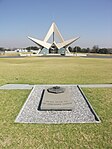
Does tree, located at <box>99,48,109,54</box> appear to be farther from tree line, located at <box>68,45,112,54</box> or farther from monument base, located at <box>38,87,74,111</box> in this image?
monument base, located at <box>38,87,74,111</box>

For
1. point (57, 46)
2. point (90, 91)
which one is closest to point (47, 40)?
point (57, 46)

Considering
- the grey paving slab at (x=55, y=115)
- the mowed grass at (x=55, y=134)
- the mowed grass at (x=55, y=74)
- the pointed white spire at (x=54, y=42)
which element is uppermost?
the pointed white spire at (x=54, y=42)

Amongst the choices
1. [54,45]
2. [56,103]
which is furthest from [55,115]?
[54,45]

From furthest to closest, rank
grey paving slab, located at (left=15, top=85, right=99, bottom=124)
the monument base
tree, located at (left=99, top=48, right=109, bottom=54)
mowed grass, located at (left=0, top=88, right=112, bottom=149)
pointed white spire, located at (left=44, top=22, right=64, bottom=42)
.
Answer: tree, located at (left=99, top=48, right=109, bottom=54), pointed white spire, located at (left=44, top=22, right=64, bottom=42), the monument base, grey paving slab, located at (left=15, top=85, right=99, bottom=124), mowed grass, located at (left=0, top=88, right=112, bottom=149)

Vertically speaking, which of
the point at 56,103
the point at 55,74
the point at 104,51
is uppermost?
the point at 56,103

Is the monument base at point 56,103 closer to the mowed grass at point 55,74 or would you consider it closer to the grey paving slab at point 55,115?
the grey paving slab at point 55,115

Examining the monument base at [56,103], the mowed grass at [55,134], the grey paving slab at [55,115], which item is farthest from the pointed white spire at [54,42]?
the mowed grass at [55,134]

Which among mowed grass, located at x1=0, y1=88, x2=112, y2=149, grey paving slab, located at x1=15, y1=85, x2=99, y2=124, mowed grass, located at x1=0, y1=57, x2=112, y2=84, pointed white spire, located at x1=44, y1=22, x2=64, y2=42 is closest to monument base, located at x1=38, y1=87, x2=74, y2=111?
grey paving slab, located at x1=15, y1=85, x2=99, y2=124

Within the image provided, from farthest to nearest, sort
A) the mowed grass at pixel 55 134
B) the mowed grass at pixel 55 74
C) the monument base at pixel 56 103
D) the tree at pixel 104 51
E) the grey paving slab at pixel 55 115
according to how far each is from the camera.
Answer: the tree at pixel 104 51 → the mowed grass at pixel 55 74 → the monument base at pixel 56 103 → the grey paving slab at pixel 55 115 → the mowed grass at pixel 55 134

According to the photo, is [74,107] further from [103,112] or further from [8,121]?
[8,121]

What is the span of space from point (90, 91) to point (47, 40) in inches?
2341

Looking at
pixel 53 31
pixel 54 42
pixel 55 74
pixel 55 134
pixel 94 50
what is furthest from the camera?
pixel 94 50

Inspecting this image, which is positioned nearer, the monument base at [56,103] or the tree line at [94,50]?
the monument base at [56,103]

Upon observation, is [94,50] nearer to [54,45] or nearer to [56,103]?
[54,45]
